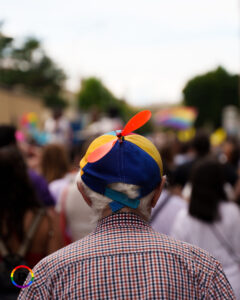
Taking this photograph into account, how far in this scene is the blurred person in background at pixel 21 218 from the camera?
2689mm

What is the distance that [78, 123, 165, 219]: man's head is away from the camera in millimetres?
1468

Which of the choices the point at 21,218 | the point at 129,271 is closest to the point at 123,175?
the point at 129,271

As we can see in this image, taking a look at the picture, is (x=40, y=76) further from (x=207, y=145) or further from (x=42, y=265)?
(x=42, y=265)

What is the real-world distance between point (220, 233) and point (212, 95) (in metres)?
56.6

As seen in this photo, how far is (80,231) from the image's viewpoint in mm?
3197

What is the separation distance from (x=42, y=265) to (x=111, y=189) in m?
0.36

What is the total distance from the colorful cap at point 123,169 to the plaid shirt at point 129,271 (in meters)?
0.14

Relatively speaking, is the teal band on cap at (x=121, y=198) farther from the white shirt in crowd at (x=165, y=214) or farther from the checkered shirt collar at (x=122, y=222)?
the white shirt in crowd at (x=165, y=214)

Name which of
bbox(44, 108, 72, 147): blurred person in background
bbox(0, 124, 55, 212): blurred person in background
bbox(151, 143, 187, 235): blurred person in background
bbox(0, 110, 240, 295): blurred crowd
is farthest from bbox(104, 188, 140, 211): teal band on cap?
bbox(44, 108, 72, 147): blurred person in background

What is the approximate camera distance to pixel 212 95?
57.7 m

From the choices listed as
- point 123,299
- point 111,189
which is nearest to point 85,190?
point 111,189

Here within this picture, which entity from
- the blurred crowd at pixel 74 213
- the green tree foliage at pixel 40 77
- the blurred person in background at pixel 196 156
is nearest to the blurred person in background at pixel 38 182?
the blurred crowd at pixel 74 213

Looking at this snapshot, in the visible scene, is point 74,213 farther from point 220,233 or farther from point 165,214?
point 220,233

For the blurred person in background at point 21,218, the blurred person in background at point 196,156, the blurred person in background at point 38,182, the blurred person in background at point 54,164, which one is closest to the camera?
the blurred person in background at point 21,218
